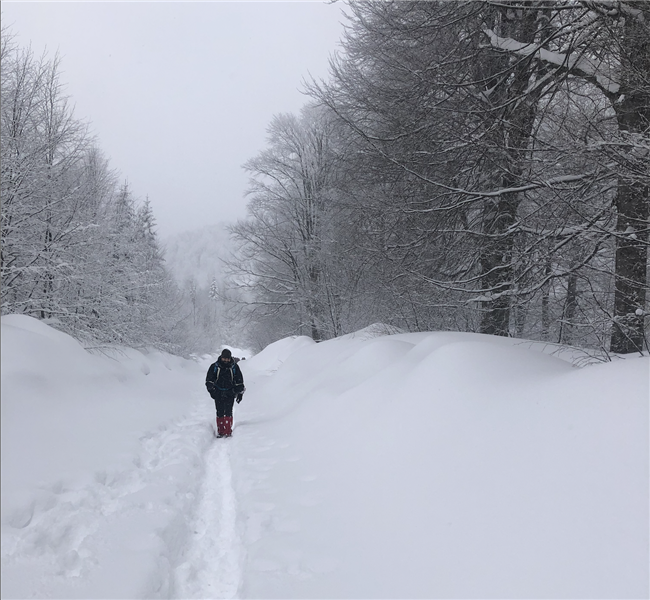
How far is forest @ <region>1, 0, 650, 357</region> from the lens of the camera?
5.17m

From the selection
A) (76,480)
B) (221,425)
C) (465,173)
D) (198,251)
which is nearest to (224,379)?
(221,425)

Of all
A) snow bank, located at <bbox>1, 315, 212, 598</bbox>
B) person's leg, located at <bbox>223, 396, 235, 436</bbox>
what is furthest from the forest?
person's leg, located at <bbox>223, 396, 235, 436</bbox>

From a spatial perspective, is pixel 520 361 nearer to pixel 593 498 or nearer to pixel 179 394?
pixel 593 498

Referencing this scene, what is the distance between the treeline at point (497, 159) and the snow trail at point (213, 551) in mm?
4594

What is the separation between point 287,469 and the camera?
5.15m

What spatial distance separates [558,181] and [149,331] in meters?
19.6

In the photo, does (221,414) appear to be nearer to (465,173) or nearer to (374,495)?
(374,495)

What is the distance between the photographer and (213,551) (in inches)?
136

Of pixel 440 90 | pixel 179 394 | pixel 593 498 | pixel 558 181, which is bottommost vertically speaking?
pixel 179 394

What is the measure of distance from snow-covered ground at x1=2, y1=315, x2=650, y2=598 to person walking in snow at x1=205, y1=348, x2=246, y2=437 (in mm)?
1569

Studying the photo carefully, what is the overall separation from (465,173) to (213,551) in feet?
23.5

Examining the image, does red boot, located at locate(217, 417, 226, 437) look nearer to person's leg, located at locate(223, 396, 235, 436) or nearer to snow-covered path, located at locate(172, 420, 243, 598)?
person's leg, located at locate(223, 396, 235, 436)

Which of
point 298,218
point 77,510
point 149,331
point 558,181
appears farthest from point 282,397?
point 149,331

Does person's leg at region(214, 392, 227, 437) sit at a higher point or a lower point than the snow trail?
higher
